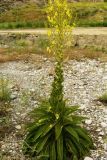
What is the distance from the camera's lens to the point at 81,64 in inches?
851

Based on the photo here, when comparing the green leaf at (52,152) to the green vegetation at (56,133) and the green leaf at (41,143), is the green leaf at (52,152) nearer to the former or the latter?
the green vegetation at (56,133)

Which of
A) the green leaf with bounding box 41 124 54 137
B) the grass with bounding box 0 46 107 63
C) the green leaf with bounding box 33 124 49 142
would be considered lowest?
the grass with bounding box 0 46 107 63

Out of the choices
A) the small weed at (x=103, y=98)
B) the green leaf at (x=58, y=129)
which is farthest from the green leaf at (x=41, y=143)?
the small weed at (x=103, y=98)

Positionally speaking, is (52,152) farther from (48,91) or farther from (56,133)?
(48,91)

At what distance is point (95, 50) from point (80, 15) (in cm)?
2881

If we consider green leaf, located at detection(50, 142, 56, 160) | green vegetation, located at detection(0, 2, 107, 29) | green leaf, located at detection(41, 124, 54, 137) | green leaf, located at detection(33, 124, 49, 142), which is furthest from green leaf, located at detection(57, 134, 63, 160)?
green vegetation, located at detection(0, 2, 107, 29)

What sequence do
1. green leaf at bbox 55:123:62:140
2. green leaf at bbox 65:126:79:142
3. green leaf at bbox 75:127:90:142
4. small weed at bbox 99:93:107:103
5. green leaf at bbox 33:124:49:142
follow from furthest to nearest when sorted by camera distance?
small weed at bbox 99:93:107:103, green leaf at bbox 75:127:90:142, green leaf at bbox 33:124:49:142, green leaf at bbox 65:126:79:142, green leaf at bbox 55:123:62:140

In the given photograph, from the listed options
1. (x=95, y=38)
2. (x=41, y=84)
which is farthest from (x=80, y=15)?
(x=41, y=84)

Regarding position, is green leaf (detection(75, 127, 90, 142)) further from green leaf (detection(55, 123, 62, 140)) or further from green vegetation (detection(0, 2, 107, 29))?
green vegetation (detection(0, 2, 107, 29))

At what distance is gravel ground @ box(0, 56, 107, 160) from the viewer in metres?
13.4

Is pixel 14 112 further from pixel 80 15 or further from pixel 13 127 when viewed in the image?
pixel 80 15

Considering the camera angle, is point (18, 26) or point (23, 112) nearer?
point (23, 112)

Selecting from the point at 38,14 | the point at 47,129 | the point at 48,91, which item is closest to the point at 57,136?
the point at 47,129

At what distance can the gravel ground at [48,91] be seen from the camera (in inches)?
529
